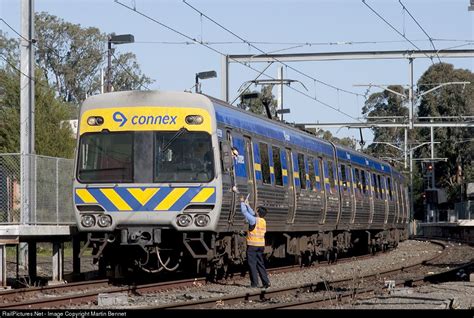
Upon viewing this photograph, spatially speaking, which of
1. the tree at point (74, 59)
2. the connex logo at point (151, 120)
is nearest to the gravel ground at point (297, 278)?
the connex logo at point (151, 120)

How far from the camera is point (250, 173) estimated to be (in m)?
19.4

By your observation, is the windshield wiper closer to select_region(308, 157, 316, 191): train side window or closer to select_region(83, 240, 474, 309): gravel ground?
select_region(83, 240, 474, 309): gravel ground

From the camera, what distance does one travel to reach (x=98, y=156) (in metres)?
17.6

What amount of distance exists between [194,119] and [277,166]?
4.29 metres

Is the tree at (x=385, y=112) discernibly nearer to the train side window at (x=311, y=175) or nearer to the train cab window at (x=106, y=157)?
the train side window at (x=311, y=175)

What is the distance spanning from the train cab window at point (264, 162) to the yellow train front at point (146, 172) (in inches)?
119

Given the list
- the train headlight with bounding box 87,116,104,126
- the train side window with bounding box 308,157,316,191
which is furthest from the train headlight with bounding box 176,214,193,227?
the train side window with bounding box 308,157,316,191

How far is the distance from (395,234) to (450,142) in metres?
40.7

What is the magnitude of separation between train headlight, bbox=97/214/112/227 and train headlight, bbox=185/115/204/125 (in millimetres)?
2076

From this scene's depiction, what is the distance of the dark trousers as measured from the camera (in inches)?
677

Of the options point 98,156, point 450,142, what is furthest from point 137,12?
point 450,142

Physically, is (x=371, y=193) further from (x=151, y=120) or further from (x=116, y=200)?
(x=116, y=200)

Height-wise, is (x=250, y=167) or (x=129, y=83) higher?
(x=129, y=83)

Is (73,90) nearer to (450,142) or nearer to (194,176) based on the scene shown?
(450,142)
